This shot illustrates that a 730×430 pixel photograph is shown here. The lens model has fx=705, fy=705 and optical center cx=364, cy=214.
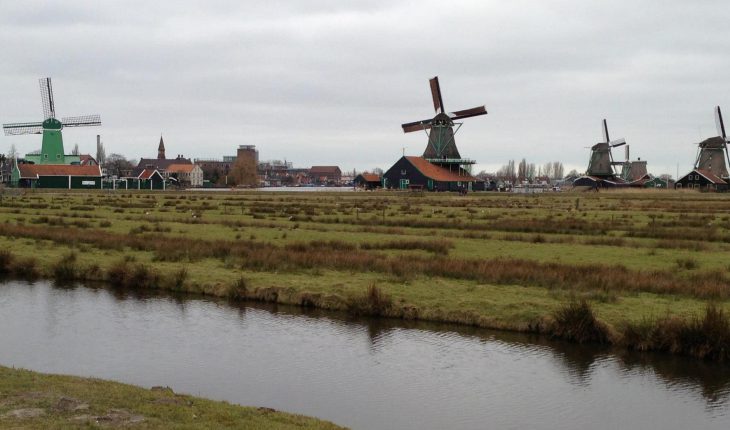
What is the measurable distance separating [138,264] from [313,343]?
499 inches

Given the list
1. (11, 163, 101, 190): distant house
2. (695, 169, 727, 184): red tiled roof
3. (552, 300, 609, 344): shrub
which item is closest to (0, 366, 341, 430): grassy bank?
(552, 300, 609, 344): shrub

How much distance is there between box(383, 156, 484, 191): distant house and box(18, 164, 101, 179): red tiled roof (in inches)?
2539

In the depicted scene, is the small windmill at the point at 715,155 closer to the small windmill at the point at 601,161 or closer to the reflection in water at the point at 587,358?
the small windmill at the point at 601,161

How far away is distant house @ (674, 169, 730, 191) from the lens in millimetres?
147625

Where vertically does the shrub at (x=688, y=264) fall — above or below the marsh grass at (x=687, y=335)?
above

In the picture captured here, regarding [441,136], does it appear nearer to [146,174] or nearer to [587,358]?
[146,174]

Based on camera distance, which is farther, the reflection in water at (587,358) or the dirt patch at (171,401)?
the reflection in water at (587,358)

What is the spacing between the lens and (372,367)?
18.5m

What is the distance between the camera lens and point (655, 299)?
23.4 meters

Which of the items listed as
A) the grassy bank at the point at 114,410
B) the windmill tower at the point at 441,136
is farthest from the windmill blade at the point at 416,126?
the grassy bank at the point at 114,410

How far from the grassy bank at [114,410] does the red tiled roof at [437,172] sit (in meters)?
123

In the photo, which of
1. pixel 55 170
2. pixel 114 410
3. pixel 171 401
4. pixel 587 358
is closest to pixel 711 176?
pixel 55 170

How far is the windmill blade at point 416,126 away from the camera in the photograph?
144625mm

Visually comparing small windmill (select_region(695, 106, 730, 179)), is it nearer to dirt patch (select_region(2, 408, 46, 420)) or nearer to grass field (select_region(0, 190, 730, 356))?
grass field (select_region(0, 190, 730, 356))
